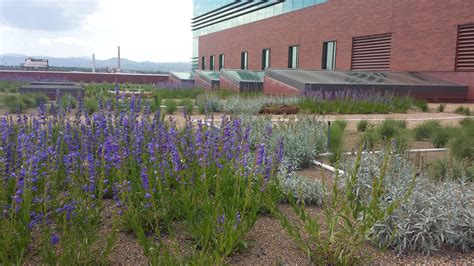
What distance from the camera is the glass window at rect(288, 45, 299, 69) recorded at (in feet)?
106

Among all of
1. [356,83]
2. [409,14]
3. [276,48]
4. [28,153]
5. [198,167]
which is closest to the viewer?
[28,153]

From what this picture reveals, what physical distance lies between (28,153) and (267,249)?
77.4 inches

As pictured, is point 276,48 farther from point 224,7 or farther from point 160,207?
point 160,207

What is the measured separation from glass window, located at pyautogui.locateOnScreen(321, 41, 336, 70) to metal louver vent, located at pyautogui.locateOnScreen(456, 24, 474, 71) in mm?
9519

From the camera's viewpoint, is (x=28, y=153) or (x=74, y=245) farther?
(x=28, y=153)

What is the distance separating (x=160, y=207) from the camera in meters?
3.54

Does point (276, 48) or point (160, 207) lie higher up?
point (276, 48)

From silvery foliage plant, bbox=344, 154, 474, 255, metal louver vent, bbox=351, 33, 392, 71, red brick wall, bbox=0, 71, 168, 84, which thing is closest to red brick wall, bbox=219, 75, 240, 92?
metal louver vent, bbox=351, 33, 392, 71

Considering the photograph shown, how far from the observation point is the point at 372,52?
24031 millimetres

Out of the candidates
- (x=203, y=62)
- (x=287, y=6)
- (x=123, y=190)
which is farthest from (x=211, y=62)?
(x=123, y=190)

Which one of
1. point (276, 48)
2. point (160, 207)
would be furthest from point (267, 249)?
point (276, 48)

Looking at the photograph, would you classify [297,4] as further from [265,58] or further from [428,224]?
[428,224]

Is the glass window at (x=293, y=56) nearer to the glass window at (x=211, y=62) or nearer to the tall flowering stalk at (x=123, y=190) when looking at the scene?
the glass window at (x=211, y=62)

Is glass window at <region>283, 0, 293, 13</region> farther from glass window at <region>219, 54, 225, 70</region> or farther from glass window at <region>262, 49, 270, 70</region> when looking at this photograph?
glass window at <region>219, 54, 225, 70</region>
